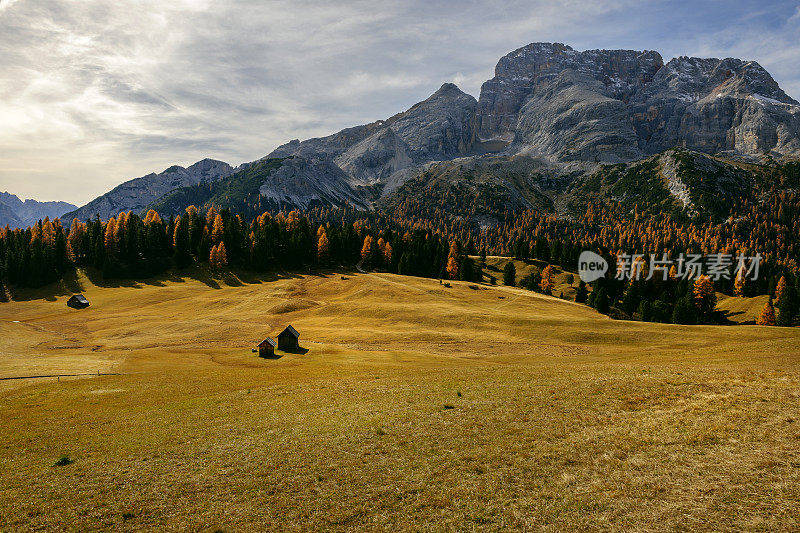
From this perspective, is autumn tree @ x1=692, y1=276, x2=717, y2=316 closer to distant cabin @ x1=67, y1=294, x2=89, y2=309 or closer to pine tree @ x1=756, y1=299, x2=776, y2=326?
pine tree @ x1=756, y1=299, x2=776, y2=326

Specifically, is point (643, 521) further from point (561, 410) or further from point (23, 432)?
point (23, 432)

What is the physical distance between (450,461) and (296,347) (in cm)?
4921

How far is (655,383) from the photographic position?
1300 inches

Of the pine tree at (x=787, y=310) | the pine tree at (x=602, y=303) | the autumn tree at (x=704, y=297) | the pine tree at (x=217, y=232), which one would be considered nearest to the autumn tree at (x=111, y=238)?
the pine tree at (x=217, y=232)

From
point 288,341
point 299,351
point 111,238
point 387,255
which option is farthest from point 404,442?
point 111,238

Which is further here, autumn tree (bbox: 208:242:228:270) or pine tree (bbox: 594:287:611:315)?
autumn tree (bbox: 208:242:228:270)

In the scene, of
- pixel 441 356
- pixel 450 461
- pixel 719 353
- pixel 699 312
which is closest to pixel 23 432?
pixel 450 461

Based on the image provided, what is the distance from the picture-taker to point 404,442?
886 inches

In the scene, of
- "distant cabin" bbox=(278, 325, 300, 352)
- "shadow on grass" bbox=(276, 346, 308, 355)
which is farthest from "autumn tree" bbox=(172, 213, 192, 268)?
"shadow on grass" bbox=(276, 346, 308, 355)

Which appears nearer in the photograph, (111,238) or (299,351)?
(299,351)

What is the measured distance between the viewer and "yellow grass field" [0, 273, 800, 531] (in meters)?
15.4

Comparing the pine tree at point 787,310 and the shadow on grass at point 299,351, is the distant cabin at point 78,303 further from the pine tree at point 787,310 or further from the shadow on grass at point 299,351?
the pine tree at point 787,310

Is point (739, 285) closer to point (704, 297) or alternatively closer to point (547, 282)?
point (704, 297)

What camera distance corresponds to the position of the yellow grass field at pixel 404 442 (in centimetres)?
1541
